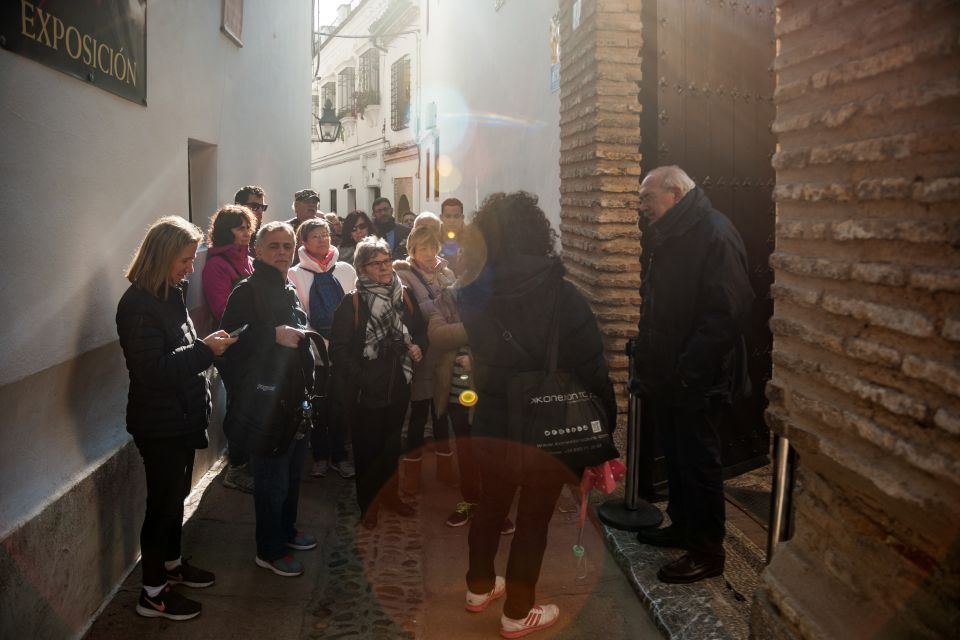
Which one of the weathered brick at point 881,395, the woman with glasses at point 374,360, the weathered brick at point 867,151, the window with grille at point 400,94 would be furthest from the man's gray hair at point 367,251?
the window with grille at point 400,94

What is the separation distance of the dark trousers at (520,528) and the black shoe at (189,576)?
132cm

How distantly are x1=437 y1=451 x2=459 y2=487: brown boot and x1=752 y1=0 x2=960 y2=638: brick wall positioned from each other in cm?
271

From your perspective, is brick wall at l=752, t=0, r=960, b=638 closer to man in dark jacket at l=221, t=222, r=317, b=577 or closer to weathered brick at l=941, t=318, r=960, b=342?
weathered brick at l=941, t=318, r=960, b=342

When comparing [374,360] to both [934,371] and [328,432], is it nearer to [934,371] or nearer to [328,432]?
[328,432]

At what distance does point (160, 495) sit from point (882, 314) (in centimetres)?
283

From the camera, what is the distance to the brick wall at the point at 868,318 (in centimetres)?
189

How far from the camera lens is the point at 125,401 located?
410 centimetres

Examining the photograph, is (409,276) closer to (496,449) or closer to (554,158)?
(496,449)

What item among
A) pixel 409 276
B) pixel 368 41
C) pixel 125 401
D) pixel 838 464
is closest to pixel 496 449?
pixel 838 464

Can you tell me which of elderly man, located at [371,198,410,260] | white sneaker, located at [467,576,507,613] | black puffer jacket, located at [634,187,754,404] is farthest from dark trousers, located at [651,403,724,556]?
elderly man, located at [371,198,410,260]

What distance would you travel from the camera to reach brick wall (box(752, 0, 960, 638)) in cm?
189

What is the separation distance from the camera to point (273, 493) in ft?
12.7

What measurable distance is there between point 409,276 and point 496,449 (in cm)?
174

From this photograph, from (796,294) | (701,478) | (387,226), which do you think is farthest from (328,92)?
(796,294)
